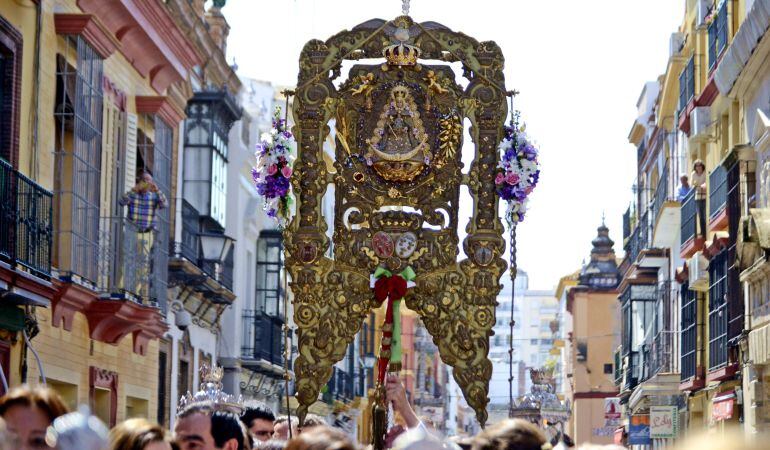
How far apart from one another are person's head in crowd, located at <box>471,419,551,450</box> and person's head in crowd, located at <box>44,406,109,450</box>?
1212 millimetres

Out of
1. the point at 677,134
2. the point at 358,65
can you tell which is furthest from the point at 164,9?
the point at 677,134

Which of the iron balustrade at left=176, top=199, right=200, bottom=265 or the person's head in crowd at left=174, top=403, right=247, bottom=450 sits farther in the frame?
the iron balustrade at left=176, top=199, right=200, bottom=265

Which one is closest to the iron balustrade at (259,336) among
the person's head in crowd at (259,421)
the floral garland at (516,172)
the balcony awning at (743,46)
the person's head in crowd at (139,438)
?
the balcony awning at (743,46)

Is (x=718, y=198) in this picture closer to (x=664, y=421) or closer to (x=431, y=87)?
(x=664, y=421)

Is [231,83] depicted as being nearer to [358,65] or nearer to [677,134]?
[677,134]

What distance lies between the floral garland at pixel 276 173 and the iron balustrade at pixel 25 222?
2.14 meters

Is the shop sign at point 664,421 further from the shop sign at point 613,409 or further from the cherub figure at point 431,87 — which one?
the cherub figure at point 431,87

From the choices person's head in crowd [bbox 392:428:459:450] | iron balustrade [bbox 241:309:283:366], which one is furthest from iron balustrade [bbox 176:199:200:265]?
person's head in crowd [bbox 392:428:459:450]

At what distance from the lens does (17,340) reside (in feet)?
47.9

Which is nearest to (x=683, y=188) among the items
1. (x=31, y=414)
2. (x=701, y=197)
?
(x=701, y=197)

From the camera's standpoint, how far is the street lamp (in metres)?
22.9

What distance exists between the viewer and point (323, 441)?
16.9 ft

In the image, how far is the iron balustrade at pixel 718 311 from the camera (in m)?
22.8

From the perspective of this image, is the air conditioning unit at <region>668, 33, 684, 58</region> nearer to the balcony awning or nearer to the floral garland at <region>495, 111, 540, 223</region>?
the balcony awning
